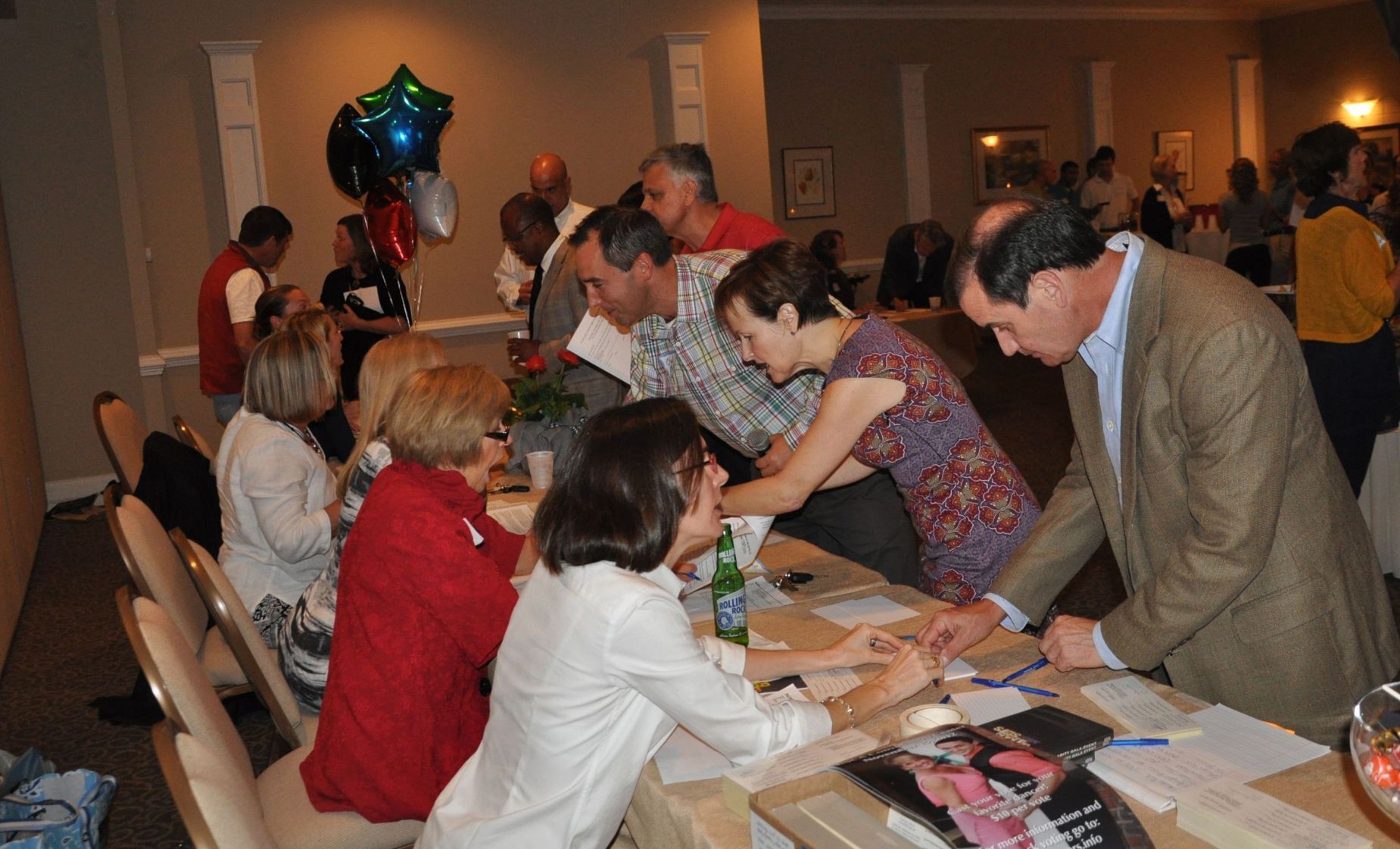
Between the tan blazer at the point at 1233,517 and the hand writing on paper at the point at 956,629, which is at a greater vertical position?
the tan blazer at the point at 1233,517

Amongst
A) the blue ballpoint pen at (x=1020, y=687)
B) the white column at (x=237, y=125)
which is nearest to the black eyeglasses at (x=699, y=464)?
the blue ballpoint pen at (x=1020, y=687)

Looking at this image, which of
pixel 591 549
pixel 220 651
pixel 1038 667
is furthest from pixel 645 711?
pixel 220 651

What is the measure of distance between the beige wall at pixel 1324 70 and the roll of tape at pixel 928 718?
1490cm

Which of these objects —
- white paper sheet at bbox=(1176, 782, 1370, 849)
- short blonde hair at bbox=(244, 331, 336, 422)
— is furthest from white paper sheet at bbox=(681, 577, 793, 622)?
short blonde hair at bbox=(244, 331, 336, 422)

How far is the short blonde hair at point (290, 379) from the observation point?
10.7 ft

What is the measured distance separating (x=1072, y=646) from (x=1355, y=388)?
282 cm

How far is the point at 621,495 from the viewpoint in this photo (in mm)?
1649

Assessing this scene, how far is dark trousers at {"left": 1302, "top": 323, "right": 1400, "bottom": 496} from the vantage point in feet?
13.1

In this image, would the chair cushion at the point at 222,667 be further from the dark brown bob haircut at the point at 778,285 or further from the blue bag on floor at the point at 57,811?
the dark brown bob haircut at the point at 778,285

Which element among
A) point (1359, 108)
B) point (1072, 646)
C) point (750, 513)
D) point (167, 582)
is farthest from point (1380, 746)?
point (1359, 108)

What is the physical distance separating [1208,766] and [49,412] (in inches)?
289

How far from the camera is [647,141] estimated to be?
26.7 ft

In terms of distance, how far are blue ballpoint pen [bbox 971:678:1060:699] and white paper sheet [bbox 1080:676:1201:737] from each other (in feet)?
0.16

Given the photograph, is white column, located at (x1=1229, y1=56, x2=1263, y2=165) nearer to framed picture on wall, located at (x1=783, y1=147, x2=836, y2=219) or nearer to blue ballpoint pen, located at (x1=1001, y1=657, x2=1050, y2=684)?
framed picture on wall, located at (x1=783, y1=147, x2=836, y2=219)
